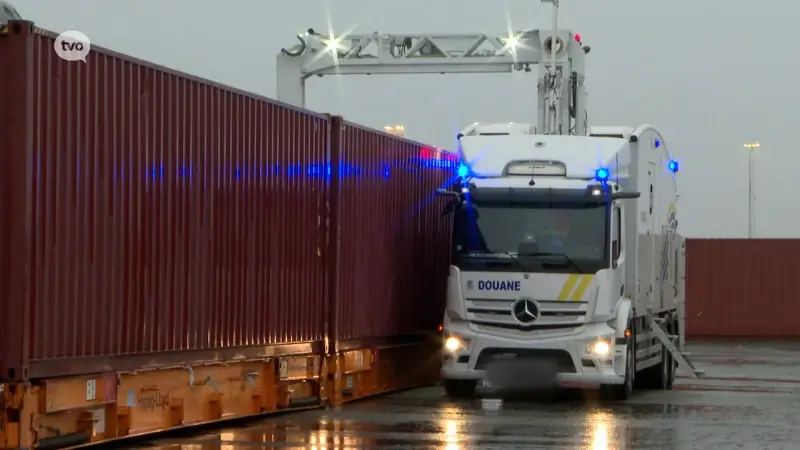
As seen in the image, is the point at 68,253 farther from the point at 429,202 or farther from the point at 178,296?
the point at 429,202

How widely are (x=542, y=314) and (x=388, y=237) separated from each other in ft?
8.77

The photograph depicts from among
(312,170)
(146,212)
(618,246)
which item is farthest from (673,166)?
(146,212)

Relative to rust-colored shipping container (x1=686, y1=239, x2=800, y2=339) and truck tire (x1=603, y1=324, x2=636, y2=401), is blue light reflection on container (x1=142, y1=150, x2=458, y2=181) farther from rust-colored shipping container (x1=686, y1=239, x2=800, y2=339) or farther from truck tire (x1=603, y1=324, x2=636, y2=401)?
rust-colored shipping container (x1=686, y1=239, x2=800, y2=339)

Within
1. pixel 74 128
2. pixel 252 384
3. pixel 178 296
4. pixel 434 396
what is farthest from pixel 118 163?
pixel 434 396

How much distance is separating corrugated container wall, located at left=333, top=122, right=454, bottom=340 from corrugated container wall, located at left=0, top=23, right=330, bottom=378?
65cm

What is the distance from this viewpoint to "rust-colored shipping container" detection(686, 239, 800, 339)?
42406 millimetres

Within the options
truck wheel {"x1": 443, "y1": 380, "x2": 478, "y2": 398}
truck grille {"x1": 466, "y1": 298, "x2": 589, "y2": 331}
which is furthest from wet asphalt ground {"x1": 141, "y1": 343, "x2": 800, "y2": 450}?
truck grille {"x1": 466, "y1": 298, "x2": 589, "y2": 331}

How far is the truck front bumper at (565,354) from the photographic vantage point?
18.1 metres

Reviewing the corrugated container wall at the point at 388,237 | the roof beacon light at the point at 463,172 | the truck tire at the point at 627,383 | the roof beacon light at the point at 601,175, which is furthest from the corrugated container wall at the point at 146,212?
the truck tire at the point at 627,383

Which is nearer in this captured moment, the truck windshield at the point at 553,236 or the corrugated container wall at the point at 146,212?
the corrugated container wall at the point at 146,212

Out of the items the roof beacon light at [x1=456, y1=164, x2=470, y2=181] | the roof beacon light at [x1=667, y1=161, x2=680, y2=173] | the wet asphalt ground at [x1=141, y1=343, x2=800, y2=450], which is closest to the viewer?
the wet asphalt ground at [x1=141, y1=343, x2=800, y2=450]

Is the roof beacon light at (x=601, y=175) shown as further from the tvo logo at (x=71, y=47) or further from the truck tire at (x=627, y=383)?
the tvo logo at (x=71, y=47)

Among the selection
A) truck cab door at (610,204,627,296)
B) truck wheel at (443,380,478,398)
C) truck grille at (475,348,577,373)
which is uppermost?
truck cab door at (610,204,627,296)

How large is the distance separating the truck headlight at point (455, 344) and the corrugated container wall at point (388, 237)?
107 centimetres
